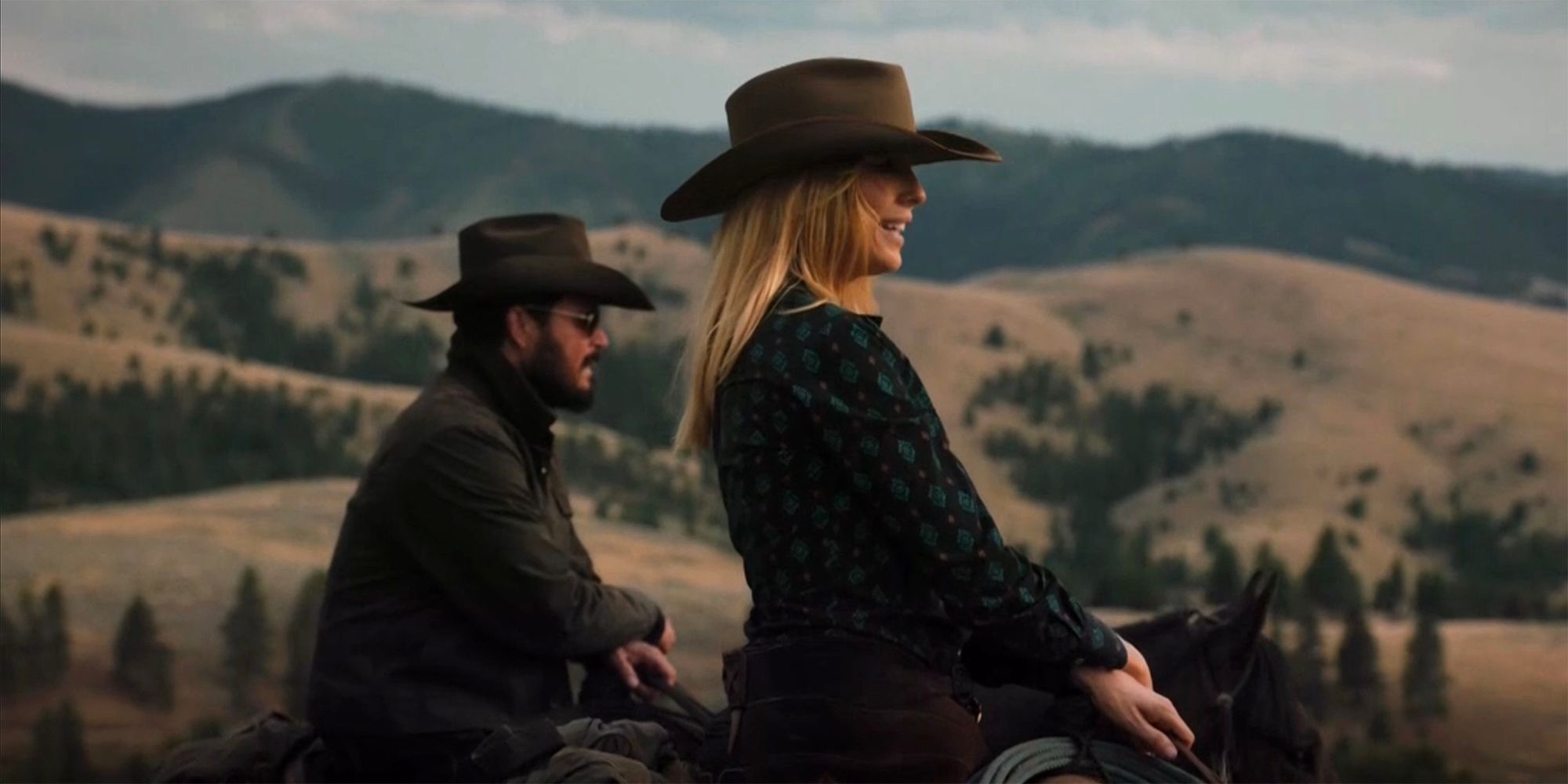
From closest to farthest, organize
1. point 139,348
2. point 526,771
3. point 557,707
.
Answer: point 526,771 < point 557,707 < point 139,348

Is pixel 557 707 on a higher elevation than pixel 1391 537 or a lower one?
higher

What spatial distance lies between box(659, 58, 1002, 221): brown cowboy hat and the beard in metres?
1.96

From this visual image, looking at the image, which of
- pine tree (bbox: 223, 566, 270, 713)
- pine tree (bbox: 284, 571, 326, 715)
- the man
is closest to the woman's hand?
the man

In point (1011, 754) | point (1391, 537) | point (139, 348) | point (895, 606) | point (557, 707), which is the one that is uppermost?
point (895, 606)

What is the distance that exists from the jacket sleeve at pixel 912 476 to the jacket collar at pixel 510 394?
2.25 meters

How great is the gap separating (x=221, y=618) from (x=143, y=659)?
5.28 feet

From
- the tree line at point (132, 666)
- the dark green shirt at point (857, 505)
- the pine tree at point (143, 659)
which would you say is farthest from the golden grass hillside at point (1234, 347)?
the dark green shirt at point (857, 505)

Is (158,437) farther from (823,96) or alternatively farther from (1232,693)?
(823,96)

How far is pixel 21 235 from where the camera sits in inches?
1559

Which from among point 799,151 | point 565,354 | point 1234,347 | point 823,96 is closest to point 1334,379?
point 1234,347

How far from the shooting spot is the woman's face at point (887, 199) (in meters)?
3.19

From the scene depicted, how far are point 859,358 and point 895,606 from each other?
36 centimetres

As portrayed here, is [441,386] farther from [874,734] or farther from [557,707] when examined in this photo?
[874,734]

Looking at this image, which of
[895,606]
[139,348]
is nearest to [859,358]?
[895,606]
